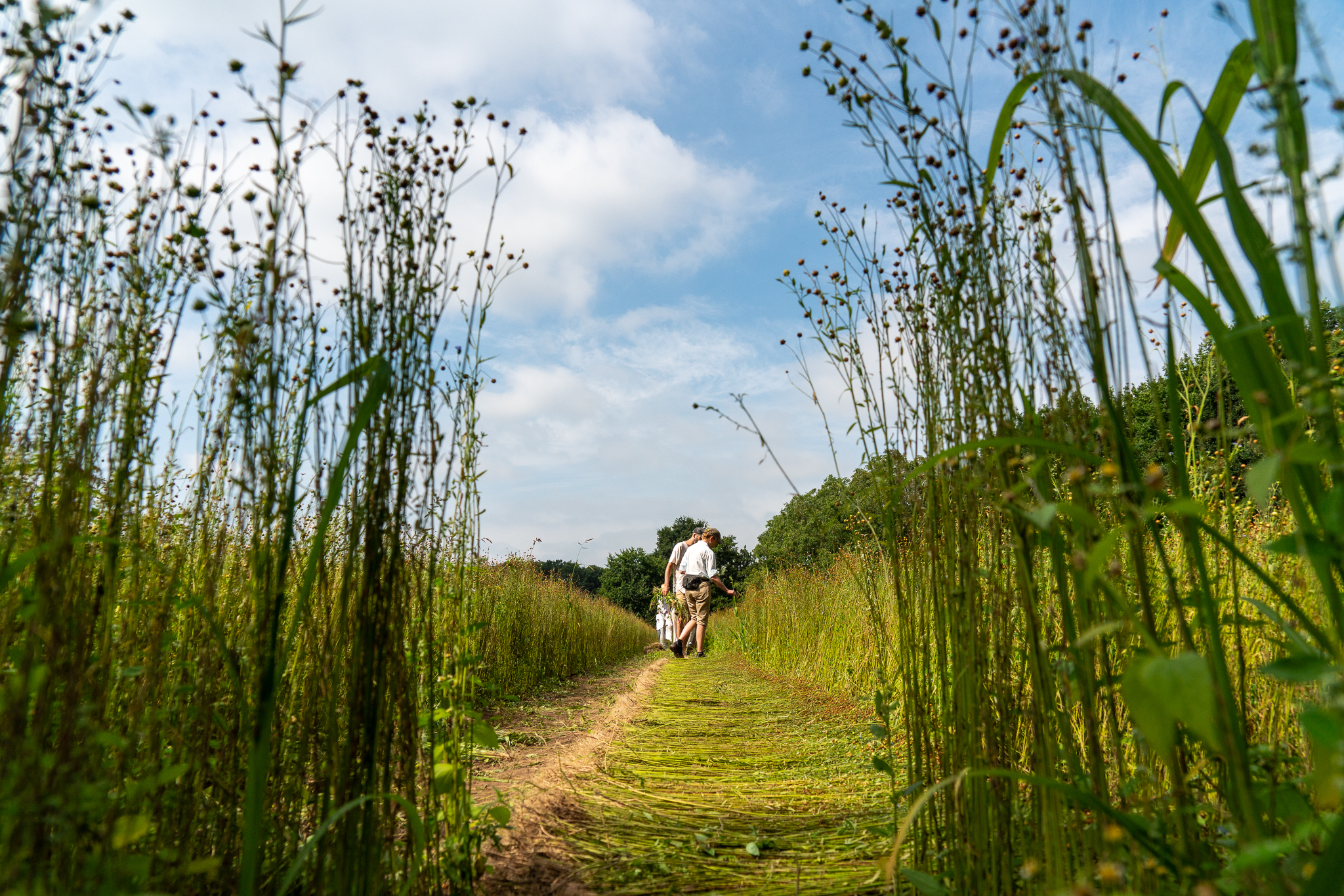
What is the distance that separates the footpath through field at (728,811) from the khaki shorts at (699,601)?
5596mm

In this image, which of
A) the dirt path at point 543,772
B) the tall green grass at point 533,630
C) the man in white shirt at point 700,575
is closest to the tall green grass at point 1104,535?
the dirt path at point 543,772

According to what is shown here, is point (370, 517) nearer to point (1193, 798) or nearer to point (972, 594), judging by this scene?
point (972, 594)

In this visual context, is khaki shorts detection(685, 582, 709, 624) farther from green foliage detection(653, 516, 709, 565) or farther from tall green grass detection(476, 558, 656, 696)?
green foliage detection(653, 516, 709, 565)

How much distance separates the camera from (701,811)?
2.21m

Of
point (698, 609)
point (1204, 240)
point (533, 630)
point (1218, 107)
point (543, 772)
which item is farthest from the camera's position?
point (698, 609)

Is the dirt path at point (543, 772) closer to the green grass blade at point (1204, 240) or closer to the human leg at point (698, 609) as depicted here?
the green grass blade at point (1204, 240)

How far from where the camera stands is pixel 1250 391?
83 centimetres

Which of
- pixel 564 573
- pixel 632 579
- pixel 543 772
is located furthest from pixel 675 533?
pixel 543 772

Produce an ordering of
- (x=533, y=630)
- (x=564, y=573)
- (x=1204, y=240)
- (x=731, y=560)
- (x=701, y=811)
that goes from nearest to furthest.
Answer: (x=1204, y=240) → (x=701, y=811) → (x=533, y=630) → (x=564, y=573) → (x=731, y=560)

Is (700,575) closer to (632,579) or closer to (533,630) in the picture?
(533,630)

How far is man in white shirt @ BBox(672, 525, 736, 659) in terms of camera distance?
9359 millimetres

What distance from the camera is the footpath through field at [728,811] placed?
168 cm

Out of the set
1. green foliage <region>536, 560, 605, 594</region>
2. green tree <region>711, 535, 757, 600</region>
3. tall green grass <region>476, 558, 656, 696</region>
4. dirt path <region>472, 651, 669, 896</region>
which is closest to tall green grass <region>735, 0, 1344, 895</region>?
dirt path <region>472, 651, 669, 896</region>

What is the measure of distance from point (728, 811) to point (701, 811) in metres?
0.09
